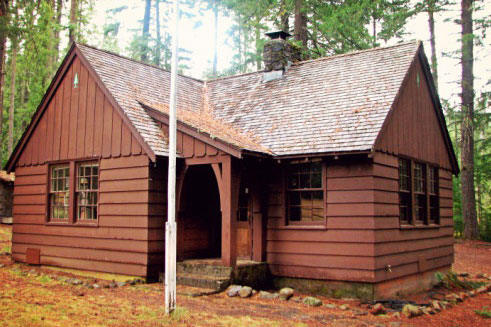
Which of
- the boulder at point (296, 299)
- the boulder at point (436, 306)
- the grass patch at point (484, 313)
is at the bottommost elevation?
the grass patch at point (484, 313)

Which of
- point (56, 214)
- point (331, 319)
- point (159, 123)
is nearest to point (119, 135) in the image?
point (159, 123)

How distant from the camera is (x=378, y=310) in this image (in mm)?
9211

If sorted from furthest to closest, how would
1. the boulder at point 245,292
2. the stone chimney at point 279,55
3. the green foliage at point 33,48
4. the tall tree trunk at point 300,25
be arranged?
the tall tree trunk at point 300,25, the green foliage at point 33,48, the stone chimney at point 279,55, the boulder at point 245,292

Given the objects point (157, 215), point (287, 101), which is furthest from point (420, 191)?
point (157, 215)

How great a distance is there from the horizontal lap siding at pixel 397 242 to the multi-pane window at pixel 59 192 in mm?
→ 7997

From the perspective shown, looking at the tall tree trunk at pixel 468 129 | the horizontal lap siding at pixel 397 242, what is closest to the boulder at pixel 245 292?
the horizontal lap siding at pixel 397 242

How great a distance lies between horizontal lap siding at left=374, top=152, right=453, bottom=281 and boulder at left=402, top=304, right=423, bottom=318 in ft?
3.00

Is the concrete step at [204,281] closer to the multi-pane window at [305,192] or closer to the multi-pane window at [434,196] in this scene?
the multi-pane window at [305,192]

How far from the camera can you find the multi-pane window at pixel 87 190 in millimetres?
12648

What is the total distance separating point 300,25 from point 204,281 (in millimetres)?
13251

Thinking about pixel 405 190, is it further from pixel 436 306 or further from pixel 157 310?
pixel 157 310

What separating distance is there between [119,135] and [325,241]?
5.46m

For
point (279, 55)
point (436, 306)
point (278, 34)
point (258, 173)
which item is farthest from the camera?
point (278, 34)

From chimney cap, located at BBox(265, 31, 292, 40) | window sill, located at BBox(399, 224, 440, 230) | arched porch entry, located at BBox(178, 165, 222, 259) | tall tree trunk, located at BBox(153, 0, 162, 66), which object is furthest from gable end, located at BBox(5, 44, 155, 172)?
tall tree trunk, located at BBox(153, 0, 162, 66)
